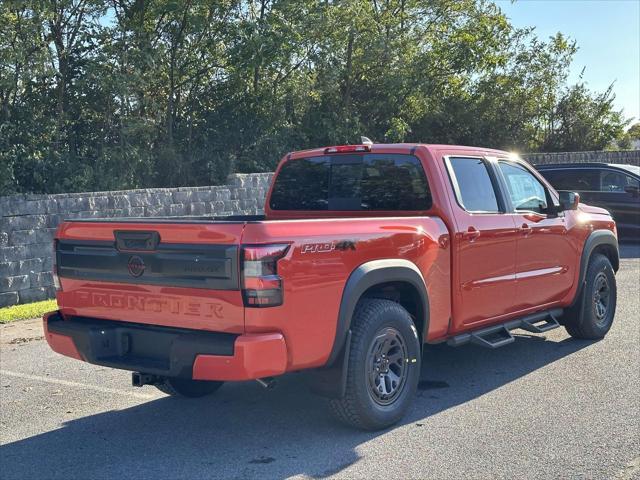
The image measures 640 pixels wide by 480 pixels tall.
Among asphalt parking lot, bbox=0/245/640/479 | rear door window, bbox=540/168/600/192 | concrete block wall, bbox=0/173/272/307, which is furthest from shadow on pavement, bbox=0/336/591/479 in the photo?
rear door window, bbox=540/168/600/192

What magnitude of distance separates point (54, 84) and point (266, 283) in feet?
33.5

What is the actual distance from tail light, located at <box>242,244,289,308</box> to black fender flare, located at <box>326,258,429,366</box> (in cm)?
58

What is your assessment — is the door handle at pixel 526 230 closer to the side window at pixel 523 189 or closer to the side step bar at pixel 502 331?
the side window at pixel 523 189

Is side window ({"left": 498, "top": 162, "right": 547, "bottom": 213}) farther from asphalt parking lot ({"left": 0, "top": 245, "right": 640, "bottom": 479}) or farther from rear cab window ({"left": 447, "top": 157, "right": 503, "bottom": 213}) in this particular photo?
asphalt parking lot ({"left": 0, "top": 245, "right": 640, "bottom": 479})

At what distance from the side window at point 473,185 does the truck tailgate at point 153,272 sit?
233 cm

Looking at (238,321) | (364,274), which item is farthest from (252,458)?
(364,274)

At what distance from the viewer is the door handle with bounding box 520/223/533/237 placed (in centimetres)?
682

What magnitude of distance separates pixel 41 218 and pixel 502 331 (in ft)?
22.1

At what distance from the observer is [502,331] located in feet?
22.0

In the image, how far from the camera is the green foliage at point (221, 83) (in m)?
12.9

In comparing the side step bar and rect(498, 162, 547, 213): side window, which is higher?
rect(498, 162, 547, 213): side window

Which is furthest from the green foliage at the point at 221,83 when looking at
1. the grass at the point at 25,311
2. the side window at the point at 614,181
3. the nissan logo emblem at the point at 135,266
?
the nissan logo emblem at the point at 135,266

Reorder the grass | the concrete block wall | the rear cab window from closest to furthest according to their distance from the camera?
the rear cab window
the grass
the concrete block wall

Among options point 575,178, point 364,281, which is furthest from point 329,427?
point 575,178
